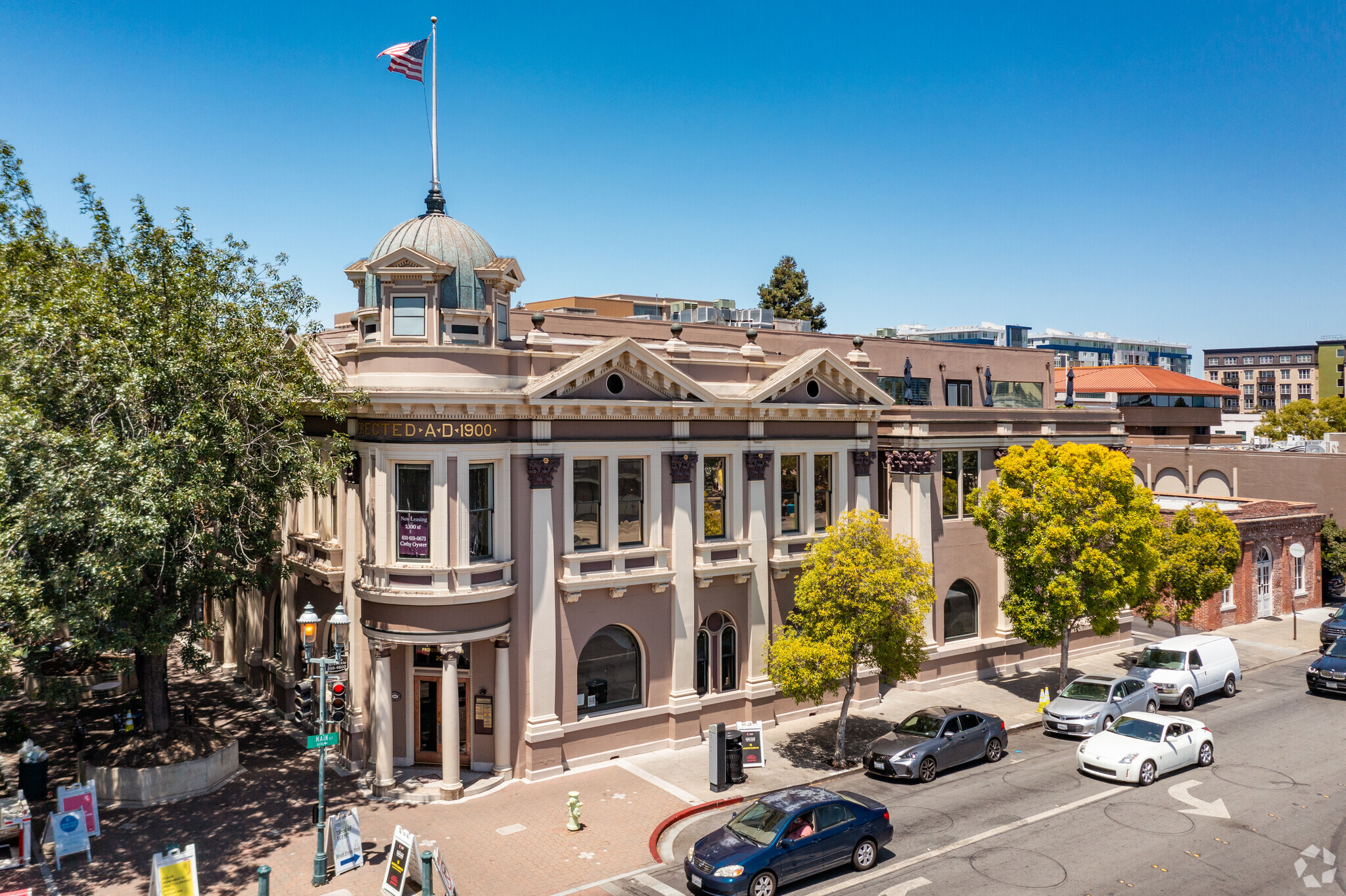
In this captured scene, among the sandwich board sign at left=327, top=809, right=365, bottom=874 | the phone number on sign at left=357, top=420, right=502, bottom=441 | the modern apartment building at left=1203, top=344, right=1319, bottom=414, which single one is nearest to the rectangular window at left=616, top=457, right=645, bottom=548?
the phone number on sign at left=357, top=420, right=502, bottom=441

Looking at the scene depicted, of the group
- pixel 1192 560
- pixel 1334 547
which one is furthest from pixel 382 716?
pixel 1334 547

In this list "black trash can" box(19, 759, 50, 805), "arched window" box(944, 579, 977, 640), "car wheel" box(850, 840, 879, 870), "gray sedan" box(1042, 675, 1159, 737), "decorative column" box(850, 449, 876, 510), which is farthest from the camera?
"arched window" box(944, 579, 977, 640)

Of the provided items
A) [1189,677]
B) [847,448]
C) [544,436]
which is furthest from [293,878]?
[1189,677]

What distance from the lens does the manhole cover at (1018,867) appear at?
1709 centimetres

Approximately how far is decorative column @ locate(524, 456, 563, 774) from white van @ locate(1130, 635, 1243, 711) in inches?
726

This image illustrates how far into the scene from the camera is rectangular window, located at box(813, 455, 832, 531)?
28547 mm

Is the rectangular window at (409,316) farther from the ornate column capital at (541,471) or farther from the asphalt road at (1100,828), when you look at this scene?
the asphalt road at (1100,828)

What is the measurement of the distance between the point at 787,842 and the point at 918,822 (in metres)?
4.94

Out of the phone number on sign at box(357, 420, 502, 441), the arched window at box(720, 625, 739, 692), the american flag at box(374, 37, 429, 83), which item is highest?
the american flag at box(374, 37, 429, 83)

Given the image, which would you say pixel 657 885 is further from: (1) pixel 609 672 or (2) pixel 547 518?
(2) pixel 547 518

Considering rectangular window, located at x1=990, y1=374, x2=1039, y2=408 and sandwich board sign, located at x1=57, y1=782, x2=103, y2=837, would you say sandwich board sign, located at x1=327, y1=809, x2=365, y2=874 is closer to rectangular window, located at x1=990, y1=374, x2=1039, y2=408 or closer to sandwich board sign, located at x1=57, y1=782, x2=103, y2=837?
sandwich board sign, located at x1=57, y1=782, x2=103, y2=837

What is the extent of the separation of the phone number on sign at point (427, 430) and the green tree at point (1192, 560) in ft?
78.3

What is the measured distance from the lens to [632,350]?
78.1 ft

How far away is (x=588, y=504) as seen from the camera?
79.8ft
